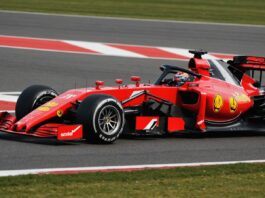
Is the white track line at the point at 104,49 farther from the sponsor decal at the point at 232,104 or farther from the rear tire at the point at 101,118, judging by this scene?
the rear tire at the point at 101,118

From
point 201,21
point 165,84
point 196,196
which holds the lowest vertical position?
point 196,196

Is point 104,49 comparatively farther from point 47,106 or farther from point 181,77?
point 47,106

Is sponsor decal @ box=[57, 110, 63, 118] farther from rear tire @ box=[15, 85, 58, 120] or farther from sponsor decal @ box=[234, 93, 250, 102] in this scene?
sponsor decal @ box=[234, 93, 250, 102]

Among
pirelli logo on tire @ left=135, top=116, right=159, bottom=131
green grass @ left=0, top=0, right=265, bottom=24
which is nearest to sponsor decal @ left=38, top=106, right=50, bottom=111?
pirelli logo on tire @ left=135, top=116, right=159, bottom=131

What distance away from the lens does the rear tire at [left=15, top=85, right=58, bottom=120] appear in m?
12.5

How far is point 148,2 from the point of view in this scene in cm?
3481

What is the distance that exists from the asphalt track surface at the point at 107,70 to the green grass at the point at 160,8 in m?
2.12

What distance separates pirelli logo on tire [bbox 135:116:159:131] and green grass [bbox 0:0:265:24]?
57.9 feet

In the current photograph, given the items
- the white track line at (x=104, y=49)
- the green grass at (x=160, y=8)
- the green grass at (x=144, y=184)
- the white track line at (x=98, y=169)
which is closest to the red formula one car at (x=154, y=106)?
the white track line at (x=98, y=169)

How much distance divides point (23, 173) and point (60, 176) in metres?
0.46

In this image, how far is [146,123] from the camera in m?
12.4

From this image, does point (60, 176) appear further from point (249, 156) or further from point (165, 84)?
point (165, 84)

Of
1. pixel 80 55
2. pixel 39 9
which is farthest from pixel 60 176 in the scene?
pixel 39 9

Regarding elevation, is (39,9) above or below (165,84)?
above
